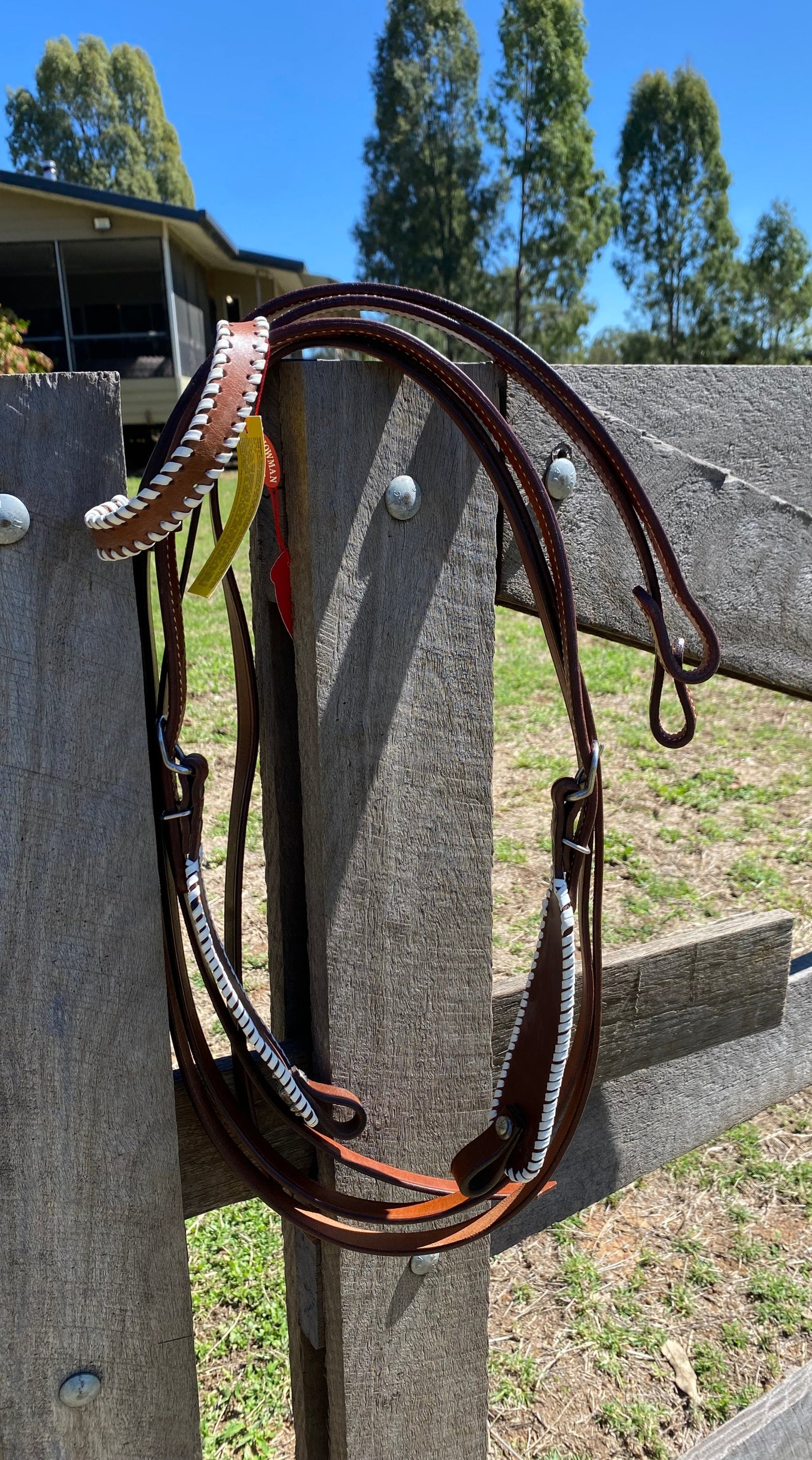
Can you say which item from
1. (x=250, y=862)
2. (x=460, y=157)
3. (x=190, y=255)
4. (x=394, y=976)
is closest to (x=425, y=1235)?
(x=394, y=976)

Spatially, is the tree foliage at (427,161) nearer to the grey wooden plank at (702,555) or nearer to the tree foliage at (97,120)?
the tree foliage at (97,120)

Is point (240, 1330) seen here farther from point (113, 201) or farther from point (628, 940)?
point (113, 201)

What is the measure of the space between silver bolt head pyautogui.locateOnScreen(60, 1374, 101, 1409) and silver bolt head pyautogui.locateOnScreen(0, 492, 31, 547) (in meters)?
0.71

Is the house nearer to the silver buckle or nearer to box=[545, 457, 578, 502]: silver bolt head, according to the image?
box=[545, 457, 578, 502]: silver bolt head

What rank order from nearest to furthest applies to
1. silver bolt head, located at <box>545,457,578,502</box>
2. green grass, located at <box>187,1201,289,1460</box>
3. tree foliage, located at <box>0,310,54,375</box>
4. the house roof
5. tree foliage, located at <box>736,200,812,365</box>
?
silver bolt head, located at <box>545,457,578,502</box>, green grass, located at <box>187,1201,289,1460</box>, tree foliage, located at <box>0,310,54,375</box>, the house roof, tree foliage, located at <box>736,200,812,365</box>

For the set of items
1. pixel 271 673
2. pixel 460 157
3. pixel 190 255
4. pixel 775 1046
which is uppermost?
→ pixel 460 157

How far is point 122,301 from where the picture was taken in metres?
17.0

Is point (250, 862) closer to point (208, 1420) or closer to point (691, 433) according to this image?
point (208, 1420)

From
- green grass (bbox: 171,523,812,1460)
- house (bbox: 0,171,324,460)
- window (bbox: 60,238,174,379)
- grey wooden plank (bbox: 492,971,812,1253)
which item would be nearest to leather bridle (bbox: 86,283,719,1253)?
grey wooden plank (bbox: 492,971,812,1253)

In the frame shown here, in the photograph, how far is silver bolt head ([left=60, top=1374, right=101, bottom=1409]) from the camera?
851mm

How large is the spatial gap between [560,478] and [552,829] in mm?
352

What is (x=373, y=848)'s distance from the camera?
2.95 feet

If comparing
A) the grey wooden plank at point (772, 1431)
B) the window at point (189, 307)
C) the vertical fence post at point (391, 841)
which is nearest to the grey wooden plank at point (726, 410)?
the vertical fence post at point (391, 841)

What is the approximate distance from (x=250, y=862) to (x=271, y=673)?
2.77 metres
